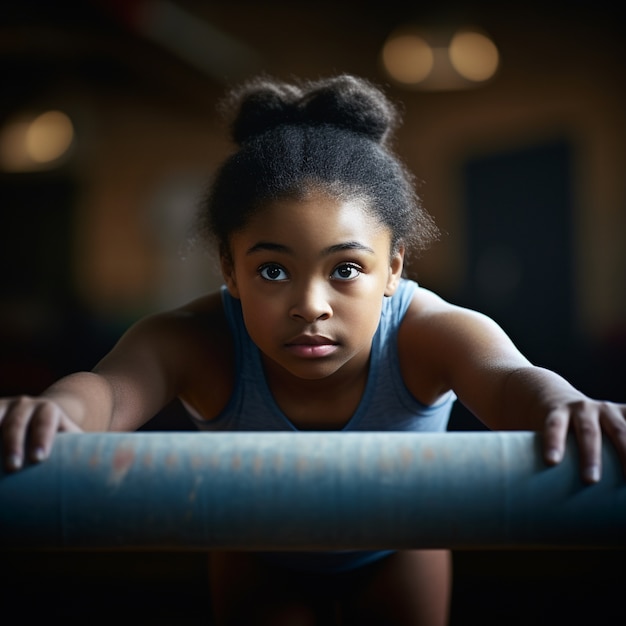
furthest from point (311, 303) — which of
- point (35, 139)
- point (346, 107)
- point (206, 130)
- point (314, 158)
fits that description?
point (206, 130)

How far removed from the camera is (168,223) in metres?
5.71

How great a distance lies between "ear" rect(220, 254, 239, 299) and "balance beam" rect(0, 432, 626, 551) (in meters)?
0.49

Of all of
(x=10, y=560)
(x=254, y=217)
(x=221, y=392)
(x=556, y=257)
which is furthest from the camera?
(x=556, y=257)

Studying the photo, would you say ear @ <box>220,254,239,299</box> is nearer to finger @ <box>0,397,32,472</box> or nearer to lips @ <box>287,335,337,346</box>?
lips @ <box>287,335,337,346</box>

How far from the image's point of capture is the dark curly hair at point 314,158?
3.20 ft

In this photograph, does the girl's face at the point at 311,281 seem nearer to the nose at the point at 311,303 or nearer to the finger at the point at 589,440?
the nose at the point at 311,303

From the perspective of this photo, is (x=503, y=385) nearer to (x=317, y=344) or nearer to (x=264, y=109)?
(x=317, y=344)

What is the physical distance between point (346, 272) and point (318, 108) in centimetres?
27

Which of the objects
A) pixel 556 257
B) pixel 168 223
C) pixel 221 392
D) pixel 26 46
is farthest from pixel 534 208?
pixel 221 392

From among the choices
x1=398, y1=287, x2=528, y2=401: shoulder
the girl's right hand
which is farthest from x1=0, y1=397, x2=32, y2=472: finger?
x1=398, y1=287, x2=528, y2=401: shoulder

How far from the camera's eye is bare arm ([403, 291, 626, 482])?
0.62 meters

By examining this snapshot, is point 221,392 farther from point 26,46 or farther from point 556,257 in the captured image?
point 556,257

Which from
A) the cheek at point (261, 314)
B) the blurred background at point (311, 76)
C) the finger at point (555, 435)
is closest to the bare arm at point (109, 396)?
the cheek at point (261, 314)

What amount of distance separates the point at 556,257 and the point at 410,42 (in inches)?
75.5
